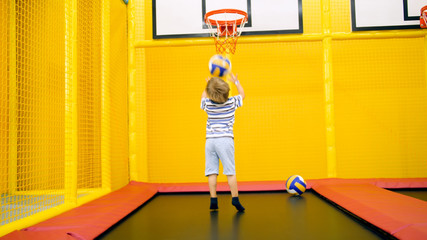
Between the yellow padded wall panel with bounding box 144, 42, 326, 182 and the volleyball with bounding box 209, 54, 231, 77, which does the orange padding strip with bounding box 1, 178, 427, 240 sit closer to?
the yellow padded wall panel with bounding box 144, 42, 326, 182

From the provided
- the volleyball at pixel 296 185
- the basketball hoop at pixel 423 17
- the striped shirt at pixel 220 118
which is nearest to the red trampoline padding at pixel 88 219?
the striped shirt at pixel 220 118

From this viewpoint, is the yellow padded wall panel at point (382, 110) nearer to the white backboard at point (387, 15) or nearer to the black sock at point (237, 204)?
the white backboard at point (387, 15)

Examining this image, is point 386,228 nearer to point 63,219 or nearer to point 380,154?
point 63,219

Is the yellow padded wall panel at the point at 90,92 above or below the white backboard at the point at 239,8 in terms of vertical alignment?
below

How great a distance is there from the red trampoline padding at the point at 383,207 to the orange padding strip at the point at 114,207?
4 cm

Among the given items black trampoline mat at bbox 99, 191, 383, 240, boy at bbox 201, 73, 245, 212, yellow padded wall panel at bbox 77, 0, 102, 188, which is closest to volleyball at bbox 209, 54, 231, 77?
boy at bbox 201, 73, 245, 212

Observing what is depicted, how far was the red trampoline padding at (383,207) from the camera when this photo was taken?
7.23 ft

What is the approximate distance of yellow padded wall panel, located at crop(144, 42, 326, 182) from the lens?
518cm

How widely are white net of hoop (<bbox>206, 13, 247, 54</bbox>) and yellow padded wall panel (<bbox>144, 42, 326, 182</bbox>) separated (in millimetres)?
459

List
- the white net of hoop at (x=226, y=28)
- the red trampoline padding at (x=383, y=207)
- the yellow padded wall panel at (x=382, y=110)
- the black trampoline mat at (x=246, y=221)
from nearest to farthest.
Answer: the red trampoline padding at (x=383, y=207), the black trampoline mat at (x=246, y=221), the white net of hoop at (x=226, y=28), the yellow padded wall panel at (x=382, y=110)

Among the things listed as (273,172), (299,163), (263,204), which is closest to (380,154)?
A: (299,163)

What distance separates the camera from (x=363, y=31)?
5023 millimetres

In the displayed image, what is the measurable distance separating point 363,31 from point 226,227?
12.5 ft

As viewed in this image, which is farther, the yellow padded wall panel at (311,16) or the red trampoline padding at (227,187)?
the yellow padded wall panel at (311,16)
